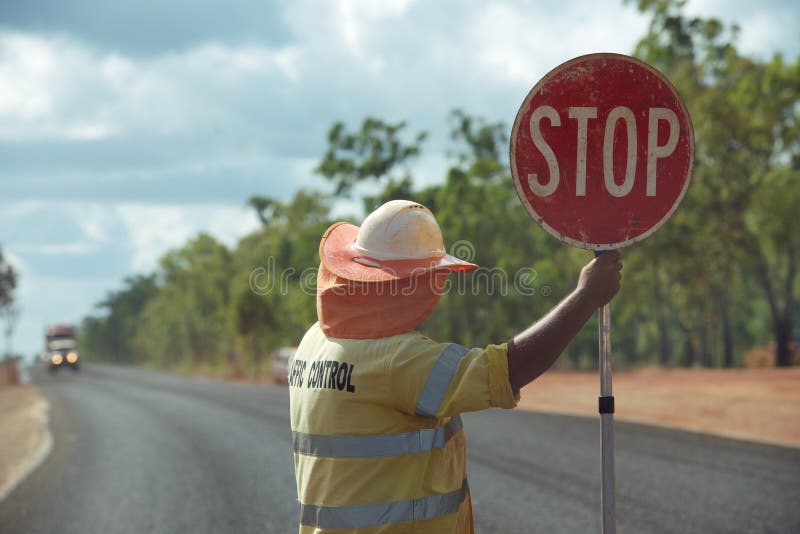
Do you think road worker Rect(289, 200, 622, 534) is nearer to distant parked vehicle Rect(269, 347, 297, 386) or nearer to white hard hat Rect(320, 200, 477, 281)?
white hard hat Rect(320, 200, 477, 281)

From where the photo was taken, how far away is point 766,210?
100 feet

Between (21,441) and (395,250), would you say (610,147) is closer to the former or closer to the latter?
(395,250)

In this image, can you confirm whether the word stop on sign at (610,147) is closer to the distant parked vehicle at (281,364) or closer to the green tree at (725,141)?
the green tree at (725,141)

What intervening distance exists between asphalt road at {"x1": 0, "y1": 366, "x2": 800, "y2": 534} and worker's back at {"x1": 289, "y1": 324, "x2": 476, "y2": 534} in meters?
5.02

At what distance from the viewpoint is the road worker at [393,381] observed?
2539 mm

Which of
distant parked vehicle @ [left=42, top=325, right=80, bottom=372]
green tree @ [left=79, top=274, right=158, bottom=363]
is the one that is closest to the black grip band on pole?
distant parked vehicle @ [left=42, top=325, right=80, bottom=372]

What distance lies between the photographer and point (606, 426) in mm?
3029

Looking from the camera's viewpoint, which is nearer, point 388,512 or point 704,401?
point 388,512

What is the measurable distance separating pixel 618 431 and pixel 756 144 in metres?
19.3

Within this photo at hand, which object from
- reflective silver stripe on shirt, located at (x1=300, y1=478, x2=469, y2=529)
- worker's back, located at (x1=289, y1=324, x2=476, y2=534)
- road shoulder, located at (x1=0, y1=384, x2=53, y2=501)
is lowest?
road shoulder, located at (x1=0, y1=384, x2=53, y2=501)

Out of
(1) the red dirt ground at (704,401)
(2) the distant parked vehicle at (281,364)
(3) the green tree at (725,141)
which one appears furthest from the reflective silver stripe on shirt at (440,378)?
(2) the distant parked vehicle at (281,364)

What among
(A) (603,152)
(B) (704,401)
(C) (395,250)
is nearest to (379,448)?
(C) (395,250)

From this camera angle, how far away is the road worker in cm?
254

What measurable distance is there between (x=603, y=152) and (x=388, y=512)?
139cm
